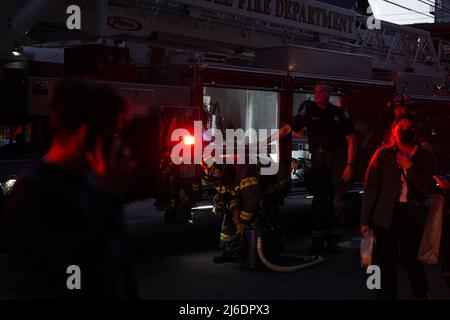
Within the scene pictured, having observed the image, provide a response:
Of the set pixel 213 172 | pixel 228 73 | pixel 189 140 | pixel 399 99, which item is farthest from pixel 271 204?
pixel 399 99

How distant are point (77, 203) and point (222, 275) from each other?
436 centimetres

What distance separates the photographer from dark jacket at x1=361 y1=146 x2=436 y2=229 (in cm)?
468

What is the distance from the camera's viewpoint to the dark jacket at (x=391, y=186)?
15.4ft

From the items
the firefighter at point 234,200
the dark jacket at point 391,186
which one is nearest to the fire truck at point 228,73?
the firefighter at point 234,200

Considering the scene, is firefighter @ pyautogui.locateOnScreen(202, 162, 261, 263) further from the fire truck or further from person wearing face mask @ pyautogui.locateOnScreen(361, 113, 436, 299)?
person wearing face mask @ pyautogui.locateOnScreen(361, 113, 436, 299)

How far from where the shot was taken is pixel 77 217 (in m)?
1.89

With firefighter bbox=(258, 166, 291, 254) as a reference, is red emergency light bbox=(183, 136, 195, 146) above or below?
above

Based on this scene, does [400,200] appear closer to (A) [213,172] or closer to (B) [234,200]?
(B) [234,200]

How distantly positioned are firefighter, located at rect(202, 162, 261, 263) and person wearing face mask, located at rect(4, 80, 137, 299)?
4381mm

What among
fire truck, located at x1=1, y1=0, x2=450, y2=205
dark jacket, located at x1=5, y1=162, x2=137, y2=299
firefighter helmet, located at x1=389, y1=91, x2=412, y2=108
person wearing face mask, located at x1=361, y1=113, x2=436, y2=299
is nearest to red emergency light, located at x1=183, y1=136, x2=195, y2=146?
fire truck, located at x1=1, y1=0, x2=450, y2=205

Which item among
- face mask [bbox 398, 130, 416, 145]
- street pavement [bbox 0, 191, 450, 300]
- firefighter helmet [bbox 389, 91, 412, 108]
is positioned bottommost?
street pavement [bbox 0, 191, 450, 300]

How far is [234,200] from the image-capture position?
21.7 feet

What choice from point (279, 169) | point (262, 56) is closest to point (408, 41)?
point (262, 56)
